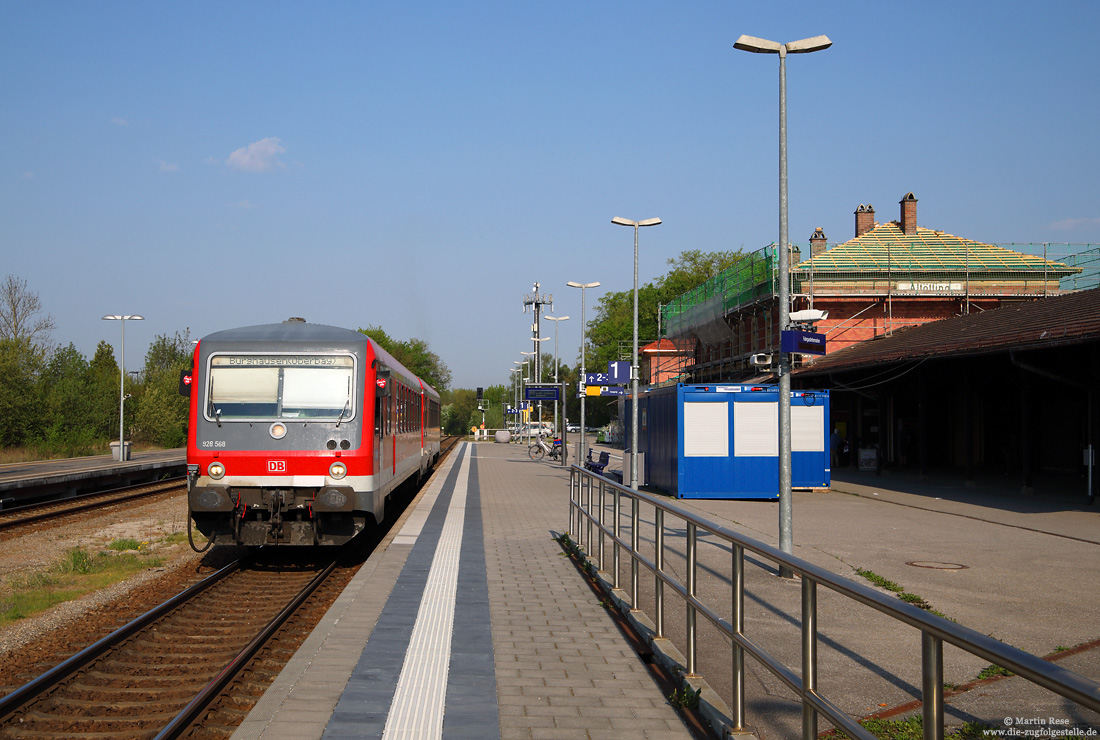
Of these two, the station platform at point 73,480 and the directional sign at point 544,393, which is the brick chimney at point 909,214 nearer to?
the directional sign at point 544,393

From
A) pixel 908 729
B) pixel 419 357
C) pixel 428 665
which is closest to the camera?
pixel 908 729

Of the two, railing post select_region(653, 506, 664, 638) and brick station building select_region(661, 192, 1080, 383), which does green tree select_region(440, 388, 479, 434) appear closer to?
brick station building select_region(661, 192, 1080, 383)

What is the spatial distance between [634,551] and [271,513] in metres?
4.78

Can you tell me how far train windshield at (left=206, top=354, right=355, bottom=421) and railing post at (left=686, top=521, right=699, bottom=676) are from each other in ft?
19.8

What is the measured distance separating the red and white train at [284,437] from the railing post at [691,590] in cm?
555

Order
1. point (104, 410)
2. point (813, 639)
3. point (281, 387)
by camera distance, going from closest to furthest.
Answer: point (813, 639) → point (281, 387) → point (104, 410)

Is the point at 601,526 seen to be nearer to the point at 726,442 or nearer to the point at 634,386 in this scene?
the point at 726,442

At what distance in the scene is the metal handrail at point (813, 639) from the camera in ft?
6.77

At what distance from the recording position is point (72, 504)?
2052 cm

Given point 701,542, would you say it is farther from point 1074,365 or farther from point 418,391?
point 1074,365

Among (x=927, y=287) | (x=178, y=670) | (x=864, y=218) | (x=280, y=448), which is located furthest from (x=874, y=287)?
(x=178, y=670)

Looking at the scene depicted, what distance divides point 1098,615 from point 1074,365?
572 inches

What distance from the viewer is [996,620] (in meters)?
7.47

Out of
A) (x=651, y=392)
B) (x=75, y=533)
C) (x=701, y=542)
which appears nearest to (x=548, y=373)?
(x=651, y=392)
